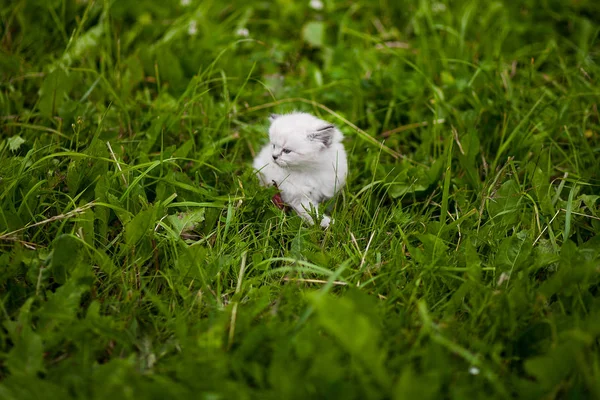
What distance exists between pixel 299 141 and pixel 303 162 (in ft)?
0.43

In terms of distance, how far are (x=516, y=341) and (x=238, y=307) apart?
108 cm

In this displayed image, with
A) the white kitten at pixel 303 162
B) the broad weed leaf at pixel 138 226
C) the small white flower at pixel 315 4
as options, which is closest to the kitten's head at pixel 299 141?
the white kitten at pixel 303 162

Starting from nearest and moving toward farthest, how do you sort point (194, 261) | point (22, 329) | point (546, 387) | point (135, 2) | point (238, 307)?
point (546, 387) < point (22, 329) < point (238, 307) < point (194, 261) < point (135, 2)

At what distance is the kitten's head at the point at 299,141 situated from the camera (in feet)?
9.49

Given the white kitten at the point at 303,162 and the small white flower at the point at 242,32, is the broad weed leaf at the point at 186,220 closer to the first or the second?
the white kitten at the point at 303,162

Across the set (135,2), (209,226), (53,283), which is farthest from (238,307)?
(135,2)

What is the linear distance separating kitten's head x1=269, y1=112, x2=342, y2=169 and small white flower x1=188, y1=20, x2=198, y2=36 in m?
1.45

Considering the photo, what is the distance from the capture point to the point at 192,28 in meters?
4.07

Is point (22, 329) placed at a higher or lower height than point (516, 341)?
higher

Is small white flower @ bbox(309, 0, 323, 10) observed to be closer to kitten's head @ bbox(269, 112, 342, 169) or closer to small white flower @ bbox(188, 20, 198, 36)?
small white flower @ bbox(188, 20, 198, 36)

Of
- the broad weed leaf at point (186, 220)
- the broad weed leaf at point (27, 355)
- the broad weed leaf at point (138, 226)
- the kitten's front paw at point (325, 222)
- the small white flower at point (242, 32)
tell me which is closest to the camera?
the broad weed leaf at point (27, 355)

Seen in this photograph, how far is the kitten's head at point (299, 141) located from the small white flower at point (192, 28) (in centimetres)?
145

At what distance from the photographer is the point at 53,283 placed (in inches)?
92.0

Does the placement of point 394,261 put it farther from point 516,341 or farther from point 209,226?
point 209,226
